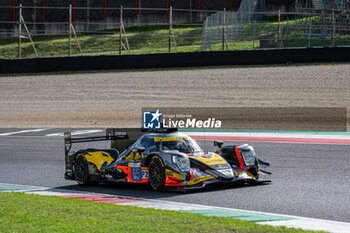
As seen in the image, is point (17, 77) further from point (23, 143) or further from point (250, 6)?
point (250, 6)

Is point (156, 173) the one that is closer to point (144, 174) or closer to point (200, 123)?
point (144, 174)

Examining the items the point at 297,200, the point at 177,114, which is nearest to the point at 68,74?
the point at 177,114

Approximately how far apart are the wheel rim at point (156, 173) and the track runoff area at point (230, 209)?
47cm

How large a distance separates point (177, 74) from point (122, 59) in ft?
9.34

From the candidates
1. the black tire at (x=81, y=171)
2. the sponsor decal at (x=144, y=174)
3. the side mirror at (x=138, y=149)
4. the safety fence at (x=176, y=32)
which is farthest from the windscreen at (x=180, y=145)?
the safety fence at (x=176, y=32)

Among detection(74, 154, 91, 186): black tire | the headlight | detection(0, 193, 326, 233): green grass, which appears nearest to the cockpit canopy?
the headlight

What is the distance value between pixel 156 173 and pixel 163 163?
13.7 inches

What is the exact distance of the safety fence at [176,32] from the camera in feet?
96.5

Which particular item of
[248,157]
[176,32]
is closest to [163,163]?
[248,157]

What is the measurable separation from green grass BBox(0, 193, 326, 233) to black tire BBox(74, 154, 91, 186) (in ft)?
8.73

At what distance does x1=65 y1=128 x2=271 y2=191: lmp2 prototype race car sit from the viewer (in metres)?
9.63

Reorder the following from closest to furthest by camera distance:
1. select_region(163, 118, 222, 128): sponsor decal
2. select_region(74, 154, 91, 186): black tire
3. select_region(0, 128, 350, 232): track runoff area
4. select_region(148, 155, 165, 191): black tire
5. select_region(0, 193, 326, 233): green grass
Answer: select_region(0, 193, 326, 233): green grass
select_region(0, 128, 350, 232): track runoff area
select_region(148, 155, 165, 191): black tire
select_region(74, 154, 91, 186): black tire
select_region(163, 118, 222, 128): sponsor decal

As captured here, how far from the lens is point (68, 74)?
94.8ft

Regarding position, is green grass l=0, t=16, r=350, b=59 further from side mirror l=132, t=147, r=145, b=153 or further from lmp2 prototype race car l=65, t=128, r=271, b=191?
side mirror l=132, t=147, r=145, b=153
